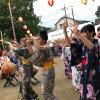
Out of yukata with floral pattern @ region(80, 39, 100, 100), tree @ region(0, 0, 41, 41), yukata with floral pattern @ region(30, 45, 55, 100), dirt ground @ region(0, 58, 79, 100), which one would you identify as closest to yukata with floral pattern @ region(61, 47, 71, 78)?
dirt ground @ region(0, 58, 79, 100)

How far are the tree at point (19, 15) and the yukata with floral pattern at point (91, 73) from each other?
45203 millimetres

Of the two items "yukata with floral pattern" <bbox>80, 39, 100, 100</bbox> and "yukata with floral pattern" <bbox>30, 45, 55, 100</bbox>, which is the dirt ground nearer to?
"yukata with floral pattern" <bbox>30, 45, 55, 100</bbox>

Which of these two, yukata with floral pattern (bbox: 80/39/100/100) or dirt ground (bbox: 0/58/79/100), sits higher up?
yukata with floral pattern (bbox: 80/39/100/100)

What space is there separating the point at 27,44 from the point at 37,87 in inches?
169

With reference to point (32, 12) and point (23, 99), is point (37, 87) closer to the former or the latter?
point (23, 99)

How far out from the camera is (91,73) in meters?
5.89

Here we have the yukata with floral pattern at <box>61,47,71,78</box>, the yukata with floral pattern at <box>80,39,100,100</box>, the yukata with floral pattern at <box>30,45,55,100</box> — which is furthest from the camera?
the yukata with floral pattern at <box>61,47,71,78</box>

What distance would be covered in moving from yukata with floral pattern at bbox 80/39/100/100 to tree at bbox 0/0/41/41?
148 ft

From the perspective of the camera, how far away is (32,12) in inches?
2160

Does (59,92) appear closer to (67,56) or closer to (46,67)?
(67,56)

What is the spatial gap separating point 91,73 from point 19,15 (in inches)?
1882

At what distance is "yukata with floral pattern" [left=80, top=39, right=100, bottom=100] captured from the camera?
19.0ft

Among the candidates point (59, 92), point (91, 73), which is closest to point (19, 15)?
point (59, 92)

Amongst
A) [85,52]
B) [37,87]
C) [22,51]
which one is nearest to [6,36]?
[37,87]
